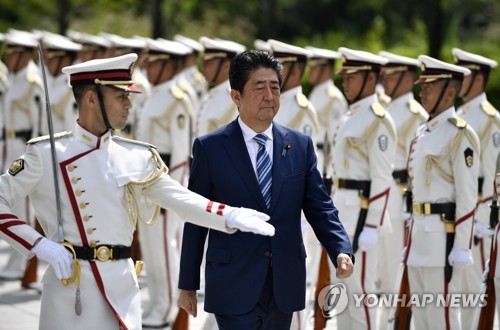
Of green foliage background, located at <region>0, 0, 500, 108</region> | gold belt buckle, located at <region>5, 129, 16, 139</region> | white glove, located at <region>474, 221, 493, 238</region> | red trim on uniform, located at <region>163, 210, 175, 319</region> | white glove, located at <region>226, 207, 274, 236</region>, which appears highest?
green foliage background, located at <region>0, 0, 500, 108</region>

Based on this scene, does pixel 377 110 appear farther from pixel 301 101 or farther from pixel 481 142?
pixel 481 142

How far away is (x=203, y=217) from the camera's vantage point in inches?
193

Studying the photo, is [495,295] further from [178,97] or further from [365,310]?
[178,97]

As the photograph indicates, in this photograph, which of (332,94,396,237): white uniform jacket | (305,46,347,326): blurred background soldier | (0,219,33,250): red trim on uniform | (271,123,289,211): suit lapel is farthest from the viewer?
(305,46,347,326): blurred background soldier

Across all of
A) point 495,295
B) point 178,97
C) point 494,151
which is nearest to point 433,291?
point 495,295

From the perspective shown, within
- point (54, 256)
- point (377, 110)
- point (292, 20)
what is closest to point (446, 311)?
point (377, 110)

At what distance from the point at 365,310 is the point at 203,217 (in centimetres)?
314

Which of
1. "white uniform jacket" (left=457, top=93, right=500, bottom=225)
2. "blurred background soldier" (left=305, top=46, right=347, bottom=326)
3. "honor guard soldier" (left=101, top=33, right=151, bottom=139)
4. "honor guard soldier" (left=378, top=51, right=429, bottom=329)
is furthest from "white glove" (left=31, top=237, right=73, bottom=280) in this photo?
"blurred background soldier" (left=305, top=46, right=347, bottom=326)

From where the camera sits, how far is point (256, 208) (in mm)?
5262

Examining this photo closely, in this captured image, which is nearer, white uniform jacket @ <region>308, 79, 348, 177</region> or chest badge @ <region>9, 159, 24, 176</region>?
chest badge @ <region>9, 159, 24, 176</region>

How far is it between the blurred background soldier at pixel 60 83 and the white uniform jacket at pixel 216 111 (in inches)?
81.3

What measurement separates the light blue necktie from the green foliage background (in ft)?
72.5

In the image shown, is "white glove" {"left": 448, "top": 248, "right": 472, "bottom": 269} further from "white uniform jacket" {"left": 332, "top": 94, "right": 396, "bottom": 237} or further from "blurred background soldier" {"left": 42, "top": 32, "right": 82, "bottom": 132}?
"blurred background soldier" {"left": 42, "top": 32, "right": 82, "bottom": 132}

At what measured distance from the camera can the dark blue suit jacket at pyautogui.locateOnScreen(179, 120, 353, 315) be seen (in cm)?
525
